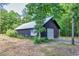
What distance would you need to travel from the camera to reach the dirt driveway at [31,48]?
4.66m

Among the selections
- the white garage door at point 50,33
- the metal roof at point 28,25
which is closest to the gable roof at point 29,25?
the metal roof at point 28,25

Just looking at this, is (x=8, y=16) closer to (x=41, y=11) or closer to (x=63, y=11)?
(x=41, y=11)

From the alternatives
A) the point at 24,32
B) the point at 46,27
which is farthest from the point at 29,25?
the point at 46,27

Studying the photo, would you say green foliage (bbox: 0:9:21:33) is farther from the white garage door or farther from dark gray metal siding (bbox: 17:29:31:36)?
the white garage door

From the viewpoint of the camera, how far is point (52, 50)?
468cm

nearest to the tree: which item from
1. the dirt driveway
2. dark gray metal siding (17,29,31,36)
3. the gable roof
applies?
the gable roof

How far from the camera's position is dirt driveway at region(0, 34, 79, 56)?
466 centimetres

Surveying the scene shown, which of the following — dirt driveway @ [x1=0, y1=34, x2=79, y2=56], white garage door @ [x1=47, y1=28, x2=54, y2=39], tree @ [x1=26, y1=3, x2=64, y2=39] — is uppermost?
tree @ [x1=26, y1=3, x2=64, y2=39]

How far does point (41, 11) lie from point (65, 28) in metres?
0.49

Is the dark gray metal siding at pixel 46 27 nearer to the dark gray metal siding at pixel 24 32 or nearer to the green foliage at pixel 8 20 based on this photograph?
the dark gray metal siding at pixel 24 32

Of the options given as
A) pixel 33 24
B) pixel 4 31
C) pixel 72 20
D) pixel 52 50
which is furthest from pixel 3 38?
pixel 72 20

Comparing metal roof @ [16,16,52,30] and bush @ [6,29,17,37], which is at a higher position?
metal roof @ [16,16,52,30]

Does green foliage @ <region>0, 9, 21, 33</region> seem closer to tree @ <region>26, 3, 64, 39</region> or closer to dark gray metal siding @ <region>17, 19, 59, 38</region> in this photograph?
dark gray metal siding @ <region>17, 19, 59, 38</region>

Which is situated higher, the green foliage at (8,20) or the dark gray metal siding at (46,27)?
the green foliage at (8,20)
